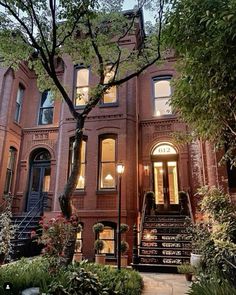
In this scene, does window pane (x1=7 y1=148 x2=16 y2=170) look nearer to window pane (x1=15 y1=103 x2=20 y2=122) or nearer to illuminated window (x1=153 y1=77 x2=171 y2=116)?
window pane (x1=15 y1=103 x2=20 y2=122)

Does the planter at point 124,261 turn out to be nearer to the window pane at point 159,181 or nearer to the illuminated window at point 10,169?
the window pane at point 159,181

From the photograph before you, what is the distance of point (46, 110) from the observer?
1423 centimetres

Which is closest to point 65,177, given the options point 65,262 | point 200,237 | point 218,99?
point 65,262

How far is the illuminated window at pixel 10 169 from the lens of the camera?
41.6 feet

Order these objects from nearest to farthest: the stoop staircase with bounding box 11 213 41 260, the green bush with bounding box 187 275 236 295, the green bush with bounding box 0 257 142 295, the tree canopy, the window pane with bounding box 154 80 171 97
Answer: the green bush with bounding box 187 275 236 295
the tree canopy
the green bush with bounding box 0 257 142 295
the stoop staircase with bounding box 11 213 41 260
the window pane with bounding box 154 80 171 97

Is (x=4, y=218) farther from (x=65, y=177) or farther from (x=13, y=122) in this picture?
(x=13, y=122)

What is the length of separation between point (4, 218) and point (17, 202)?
4.86m

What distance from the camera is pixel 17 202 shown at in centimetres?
1269

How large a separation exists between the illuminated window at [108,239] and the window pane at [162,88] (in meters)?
7.12

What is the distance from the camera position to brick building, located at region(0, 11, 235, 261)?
10.5 m

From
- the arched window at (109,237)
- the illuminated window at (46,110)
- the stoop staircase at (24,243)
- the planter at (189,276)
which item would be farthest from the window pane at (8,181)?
the planter at (189,276)

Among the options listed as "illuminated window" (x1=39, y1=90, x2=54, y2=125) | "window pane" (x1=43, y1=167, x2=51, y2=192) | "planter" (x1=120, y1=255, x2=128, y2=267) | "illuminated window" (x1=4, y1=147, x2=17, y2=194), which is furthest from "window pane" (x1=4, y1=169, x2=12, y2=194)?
"planter" (x1=120, y1=255, x2=128, y2=267)

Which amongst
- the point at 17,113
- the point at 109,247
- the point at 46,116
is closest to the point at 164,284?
the point at 109,247

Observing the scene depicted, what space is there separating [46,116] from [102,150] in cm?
452
